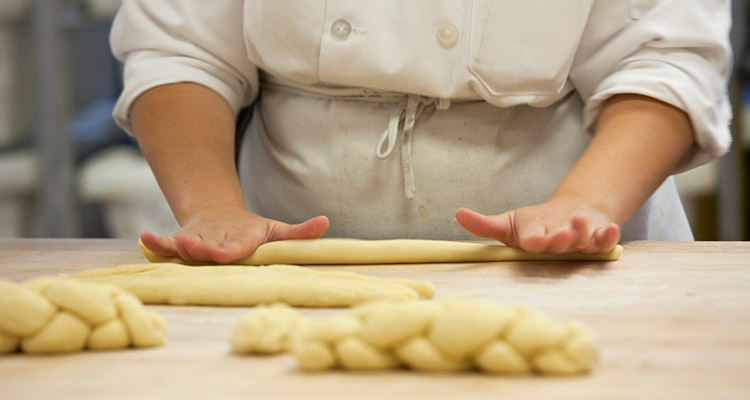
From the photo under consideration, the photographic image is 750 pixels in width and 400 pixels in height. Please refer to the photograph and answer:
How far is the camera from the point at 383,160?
51.3 inches

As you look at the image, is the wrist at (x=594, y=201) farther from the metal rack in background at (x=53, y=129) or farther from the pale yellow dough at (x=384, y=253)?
the metal rack in background at (x=53, y=129)

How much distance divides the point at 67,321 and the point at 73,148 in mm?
2731

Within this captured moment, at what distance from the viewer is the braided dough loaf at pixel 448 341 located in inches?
23.3

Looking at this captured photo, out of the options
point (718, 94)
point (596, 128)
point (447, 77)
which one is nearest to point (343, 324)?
point (447, 77)

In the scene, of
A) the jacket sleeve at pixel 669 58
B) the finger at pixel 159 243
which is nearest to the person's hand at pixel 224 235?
the finger at pixel 159 243

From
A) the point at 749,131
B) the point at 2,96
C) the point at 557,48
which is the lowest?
the point at 2,96

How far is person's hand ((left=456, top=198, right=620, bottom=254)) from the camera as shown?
1.02 metres

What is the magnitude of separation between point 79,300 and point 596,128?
91 centimetres

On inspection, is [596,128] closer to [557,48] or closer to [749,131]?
[557,48]

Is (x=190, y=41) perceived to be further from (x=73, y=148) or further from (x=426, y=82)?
(x=73, y=148)

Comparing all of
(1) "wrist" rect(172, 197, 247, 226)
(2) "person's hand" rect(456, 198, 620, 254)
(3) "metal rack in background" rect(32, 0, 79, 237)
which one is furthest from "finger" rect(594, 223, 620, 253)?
(3) "metal rack in background" rect(32, 0, 79, 237)

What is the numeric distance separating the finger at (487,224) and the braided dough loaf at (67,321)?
1.57ft

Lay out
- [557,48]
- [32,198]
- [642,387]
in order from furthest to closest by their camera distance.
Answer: [32,198], [557,48], [642,387]

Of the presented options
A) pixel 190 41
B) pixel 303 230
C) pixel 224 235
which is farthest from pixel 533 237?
pixel 190 41
